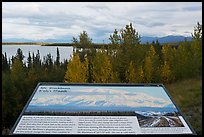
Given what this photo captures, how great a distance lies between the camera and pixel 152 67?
1192cm

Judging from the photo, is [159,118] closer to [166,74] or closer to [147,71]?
[147,71]

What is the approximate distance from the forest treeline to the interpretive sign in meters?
2.20

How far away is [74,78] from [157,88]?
4.88 metres

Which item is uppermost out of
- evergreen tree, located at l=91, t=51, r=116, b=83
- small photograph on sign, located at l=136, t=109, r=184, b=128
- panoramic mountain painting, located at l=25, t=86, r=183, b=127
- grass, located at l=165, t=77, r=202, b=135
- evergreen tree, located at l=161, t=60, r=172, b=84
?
panoramic mountain painting, located at l=25, t=86, r=183, b=127

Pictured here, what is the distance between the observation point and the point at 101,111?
2.86 m

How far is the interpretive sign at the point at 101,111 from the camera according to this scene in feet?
8.40

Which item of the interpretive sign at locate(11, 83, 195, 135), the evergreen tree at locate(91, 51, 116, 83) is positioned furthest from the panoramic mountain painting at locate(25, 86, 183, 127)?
the evergreen tree at locate(91, 51, 116, 83)

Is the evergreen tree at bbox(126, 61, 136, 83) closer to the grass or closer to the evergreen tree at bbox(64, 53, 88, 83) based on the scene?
the grass

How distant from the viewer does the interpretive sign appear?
2561mm

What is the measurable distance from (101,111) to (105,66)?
7.08m

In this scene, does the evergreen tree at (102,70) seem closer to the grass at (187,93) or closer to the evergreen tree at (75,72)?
the evergreen tree at (75,72)

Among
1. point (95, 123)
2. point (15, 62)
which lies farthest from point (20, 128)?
point (15, 62)

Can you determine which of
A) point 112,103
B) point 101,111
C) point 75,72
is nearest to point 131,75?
point 75,72

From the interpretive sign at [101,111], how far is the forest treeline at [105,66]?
2.20 meters
